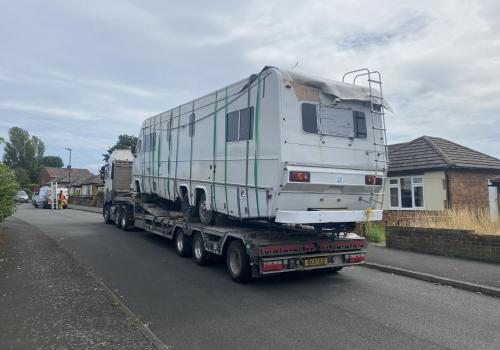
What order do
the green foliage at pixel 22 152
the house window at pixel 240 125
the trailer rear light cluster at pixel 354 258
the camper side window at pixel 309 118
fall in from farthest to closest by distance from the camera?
1. the green foliage at pixel 22 152
2. the trailer rear light cluster at pixel 354 258
3. the house window at pixel 240 125
4. the camper side window at pixel 309 118

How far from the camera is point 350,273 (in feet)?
29.0

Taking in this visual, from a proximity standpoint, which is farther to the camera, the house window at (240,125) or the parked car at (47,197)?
the parked car at (47,197)

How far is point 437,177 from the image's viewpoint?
17.5 m

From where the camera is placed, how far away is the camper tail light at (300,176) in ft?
23.2

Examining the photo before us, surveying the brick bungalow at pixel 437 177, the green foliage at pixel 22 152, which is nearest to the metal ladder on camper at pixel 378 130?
the brick bungalow at pixel 437 177

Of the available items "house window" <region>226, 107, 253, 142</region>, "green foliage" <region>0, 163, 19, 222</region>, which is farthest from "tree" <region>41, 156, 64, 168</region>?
"house window" <region>226, 107, 253, 142</region>

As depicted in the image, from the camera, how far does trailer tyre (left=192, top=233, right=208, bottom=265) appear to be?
933cm

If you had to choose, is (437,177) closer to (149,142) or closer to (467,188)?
(467,188)

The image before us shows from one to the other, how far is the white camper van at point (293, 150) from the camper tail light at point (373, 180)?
0.06 ft

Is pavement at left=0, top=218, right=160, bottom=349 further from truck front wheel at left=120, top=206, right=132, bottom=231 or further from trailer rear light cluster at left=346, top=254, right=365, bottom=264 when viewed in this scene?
truck front wheel at left=120, top=206, right=132, bottom=231

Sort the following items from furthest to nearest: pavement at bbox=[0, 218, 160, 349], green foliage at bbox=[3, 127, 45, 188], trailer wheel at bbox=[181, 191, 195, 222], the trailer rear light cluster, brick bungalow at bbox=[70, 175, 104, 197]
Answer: green foliage at bbox=[3, 127, 45, 188] < brick bungalow at bbox=[70, 175, 104, 197] < trailer wheel at bbox=[181, 191, 195, 222] < the trailer rear light cluster < pavement at bbox=[0, 218, 160, 349]

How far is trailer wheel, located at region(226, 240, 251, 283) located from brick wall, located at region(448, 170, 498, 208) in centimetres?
1230

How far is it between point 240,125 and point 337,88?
2.00m

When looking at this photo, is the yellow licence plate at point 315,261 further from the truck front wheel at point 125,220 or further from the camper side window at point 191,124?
the truck front wheel at point 125,220
